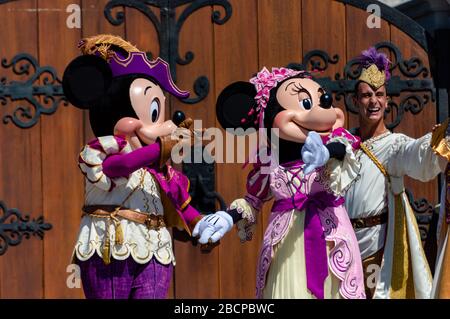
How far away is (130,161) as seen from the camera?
4340 mm

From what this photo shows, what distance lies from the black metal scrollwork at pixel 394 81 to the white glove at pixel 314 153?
1.42m

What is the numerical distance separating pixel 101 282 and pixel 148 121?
25.3 inches

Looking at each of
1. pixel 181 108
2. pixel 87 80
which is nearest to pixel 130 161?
pixel 87 80

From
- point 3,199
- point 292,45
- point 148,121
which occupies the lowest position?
point 3,199

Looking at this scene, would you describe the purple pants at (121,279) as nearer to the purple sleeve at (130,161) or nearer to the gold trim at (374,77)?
the purple sleeve at (130,161)

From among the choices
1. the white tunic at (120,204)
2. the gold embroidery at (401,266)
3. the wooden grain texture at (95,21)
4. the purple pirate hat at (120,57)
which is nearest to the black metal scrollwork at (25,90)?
the wooden grain texture at (95,21)

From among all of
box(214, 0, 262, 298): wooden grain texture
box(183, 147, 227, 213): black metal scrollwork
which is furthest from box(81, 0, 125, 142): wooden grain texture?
box(183, 147, 227, 213): black metal scrollwork

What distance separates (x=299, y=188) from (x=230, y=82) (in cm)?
132

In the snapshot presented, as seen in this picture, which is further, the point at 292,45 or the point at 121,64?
the point at 292,45

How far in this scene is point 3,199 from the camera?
554 cm
